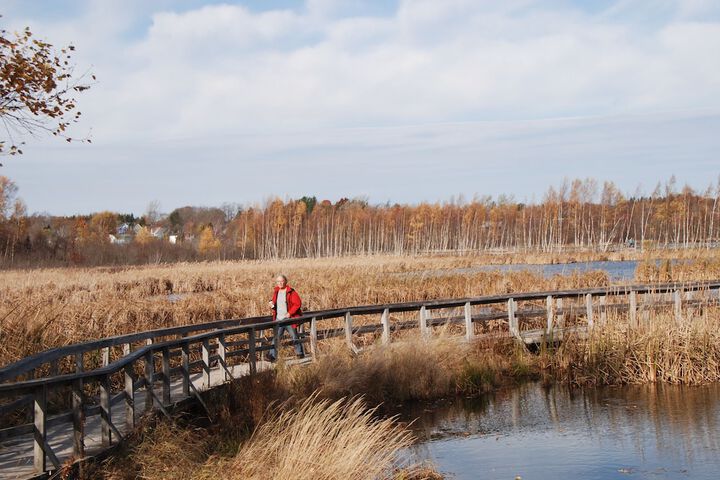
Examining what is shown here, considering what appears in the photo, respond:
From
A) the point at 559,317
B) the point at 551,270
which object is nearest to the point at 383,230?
the point at 551,270

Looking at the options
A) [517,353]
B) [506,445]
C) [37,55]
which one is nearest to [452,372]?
[517,353]

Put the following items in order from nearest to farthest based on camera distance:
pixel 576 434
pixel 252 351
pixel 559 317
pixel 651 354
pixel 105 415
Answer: pixel 105 415 → pixel 576 434 → pixel 252 351 → pixel 651 354 → pixel 559 317

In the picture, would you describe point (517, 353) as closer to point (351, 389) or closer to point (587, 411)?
point (587, 411)

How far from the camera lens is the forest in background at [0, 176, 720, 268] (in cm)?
6838

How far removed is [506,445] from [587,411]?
2.85m

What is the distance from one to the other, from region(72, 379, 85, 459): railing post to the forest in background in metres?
48.2

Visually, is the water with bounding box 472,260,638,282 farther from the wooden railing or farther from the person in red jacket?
the person in red jacket

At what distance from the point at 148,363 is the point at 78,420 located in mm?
2311

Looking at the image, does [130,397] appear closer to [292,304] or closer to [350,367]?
[350,367]

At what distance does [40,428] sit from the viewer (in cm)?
717

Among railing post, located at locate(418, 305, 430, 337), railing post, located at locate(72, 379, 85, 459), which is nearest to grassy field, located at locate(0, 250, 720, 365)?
railing post, located at locate(72, 379, 85, 459)

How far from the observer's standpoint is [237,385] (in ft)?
40.9

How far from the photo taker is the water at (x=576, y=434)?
11.2 m

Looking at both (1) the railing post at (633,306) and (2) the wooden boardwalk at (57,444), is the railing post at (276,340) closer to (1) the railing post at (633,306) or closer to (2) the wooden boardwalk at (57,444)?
(2) the wooden boardwalk at (57,444)
